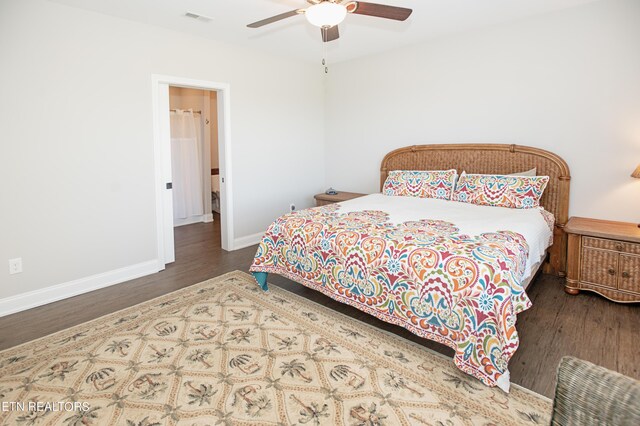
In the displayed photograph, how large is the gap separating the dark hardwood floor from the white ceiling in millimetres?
2559

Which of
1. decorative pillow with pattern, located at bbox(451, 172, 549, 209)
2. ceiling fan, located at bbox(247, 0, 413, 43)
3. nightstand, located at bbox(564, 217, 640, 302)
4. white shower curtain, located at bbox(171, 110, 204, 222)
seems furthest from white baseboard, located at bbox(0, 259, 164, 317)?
nightstand, located at bbox(564, 217, 640, 302)

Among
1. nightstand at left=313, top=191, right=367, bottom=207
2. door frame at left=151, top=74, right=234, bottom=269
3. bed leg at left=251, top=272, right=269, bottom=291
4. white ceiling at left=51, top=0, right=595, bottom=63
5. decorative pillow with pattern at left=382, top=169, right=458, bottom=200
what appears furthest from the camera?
nightstand at left=313, top=191, right=367, bottom=207

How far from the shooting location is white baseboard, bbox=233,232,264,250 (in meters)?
4.70

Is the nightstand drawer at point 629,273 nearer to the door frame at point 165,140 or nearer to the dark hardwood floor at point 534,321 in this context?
the dark hardwood floor at point 534,321

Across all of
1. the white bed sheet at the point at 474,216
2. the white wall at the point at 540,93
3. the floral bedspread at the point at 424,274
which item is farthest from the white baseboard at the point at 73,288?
the white wall at the point at 540,93

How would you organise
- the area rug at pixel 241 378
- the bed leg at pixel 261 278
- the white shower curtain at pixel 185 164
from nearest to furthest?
1. the area rug at pixel 241 378
2. the bed leg at pixel 261 278
3. the white shower curtain at pixel 185 164

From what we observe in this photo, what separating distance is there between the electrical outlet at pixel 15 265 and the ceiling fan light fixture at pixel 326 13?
304 centimetres

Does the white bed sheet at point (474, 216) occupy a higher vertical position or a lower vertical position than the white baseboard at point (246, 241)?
higher

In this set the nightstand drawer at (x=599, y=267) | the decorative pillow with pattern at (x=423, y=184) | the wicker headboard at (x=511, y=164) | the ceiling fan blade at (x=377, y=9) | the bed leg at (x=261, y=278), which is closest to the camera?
the ceiling fan blade at (x=377, y=9)

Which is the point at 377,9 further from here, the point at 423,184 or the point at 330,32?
the point at 423,184

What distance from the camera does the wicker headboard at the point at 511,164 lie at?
358 cm

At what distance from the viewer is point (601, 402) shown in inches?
31.8

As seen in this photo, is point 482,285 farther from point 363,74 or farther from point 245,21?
point 363,74

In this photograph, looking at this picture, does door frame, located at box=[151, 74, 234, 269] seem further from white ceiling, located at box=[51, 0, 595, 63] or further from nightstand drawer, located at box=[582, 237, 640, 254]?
nightstand drawer, located at box=[582, 237, 640, 254]
